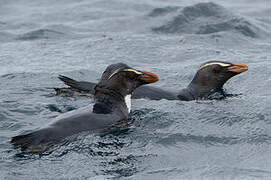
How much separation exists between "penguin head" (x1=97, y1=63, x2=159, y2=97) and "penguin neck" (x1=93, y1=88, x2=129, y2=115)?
0.28 ft

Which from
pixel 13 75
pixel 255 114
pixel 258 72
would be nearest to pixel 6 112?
pixel 13 75

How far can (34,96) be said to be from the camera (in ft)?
33.9

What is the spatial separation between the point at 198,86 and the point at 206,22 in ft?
24.1

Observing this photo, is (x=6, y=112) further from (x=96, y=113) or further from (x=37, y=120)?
(x=96, y=113)

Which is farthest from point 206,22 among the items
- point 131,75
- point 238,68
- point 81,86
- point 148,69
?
point 131,75

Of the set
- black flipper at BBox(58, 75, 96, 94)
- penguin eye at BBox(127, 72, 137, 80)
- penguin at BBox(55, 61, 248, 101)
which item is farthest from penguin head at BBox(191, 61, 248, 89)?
penguin eye at BBox(127, 72, 137, 80)

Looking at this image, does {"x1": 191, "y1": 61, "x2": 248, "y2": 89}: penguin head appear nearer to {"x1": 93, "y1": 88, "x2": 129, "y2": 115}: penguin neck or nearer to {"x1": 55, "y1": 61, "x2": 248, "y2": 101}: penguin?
{"x1": 55, "y1": 61, "x2": 248, "y2": 101}: penguin

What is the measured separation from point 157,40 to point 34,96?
6.43 metres

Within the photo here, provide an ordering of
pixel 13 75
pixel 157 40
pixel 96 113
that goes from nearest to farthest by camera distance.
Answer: pixel 96 113
pixel 13 75
pixel 157 40

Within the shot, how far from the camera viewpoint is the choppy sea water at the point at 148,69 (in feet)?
21.9

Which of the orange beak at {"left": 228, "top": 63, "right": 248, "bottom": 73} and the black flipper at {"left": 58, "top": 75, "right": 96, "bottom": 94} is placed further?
the orange beak at {"left": 228, "top": 63, "right": 248, "bottom": 73}

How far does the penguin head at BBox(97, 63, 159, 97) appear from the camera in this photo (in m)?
8.62

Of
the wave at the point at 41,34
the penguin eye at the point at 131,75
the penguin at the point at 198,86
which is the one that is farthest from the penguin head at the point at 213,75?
the wave at the point at 41,34

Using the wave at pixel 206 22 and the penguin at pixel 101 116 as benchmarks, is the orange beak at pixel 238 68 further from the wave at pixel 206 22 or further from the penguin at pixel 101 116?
the wave at pixel 206 22
